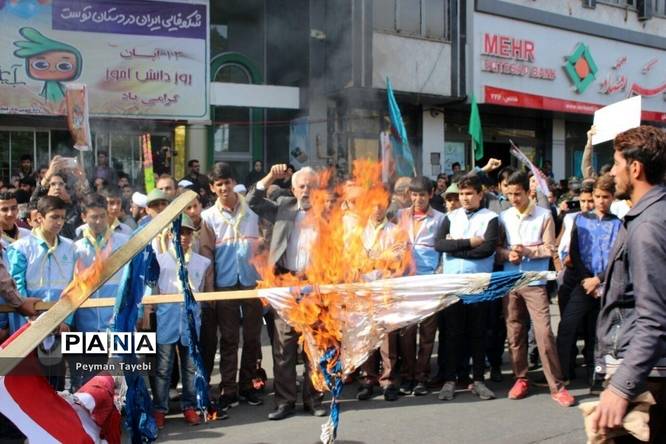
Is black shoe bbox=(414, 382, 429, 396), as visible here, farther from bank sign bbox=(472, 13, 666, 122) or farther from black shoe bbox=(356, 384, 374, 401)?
bank sign bbox=(472, 13, 666, 122)

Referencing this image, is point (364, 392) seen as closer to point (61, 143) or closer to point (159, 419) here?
point (159, 419)

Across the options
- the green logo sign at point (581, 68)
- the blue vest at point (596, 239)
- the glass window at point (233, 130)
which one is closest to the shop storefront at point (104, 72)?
the glass window at point (233, 130)

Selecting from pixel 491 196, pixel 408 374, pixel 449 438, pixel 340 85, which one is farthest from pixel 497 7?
pixel 449 438

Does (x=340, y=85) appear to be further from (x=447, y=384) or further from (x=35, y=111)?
(x=447, y=384)

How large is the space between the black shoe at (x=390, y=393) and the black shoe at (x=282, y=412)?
0.84m

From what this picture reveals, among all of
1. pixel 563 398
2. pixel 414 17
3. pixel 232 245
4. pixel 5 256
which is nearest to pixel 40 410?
pixel 5 256

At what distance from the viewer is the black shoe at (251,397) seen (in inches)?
230

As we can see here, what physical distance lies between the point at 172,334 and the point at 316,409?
126 centimetres

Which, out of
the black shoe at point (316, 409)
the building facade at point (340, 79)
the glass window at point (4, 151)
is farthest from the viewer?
the glass window at point (4, 151)

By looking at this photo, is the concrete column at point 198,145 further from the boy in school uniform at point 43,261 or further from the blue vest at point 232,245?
the boy in school uniform at point 43,261

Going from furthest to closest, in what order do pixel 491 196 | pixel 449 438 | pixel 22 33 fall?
pixel 22 33
pixel 491 196
pixel 449 438

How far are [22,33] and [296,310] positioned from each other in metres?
9.35

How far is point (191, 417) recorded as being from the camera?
5.31 meters

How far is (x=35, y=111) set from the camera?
11.7 m
